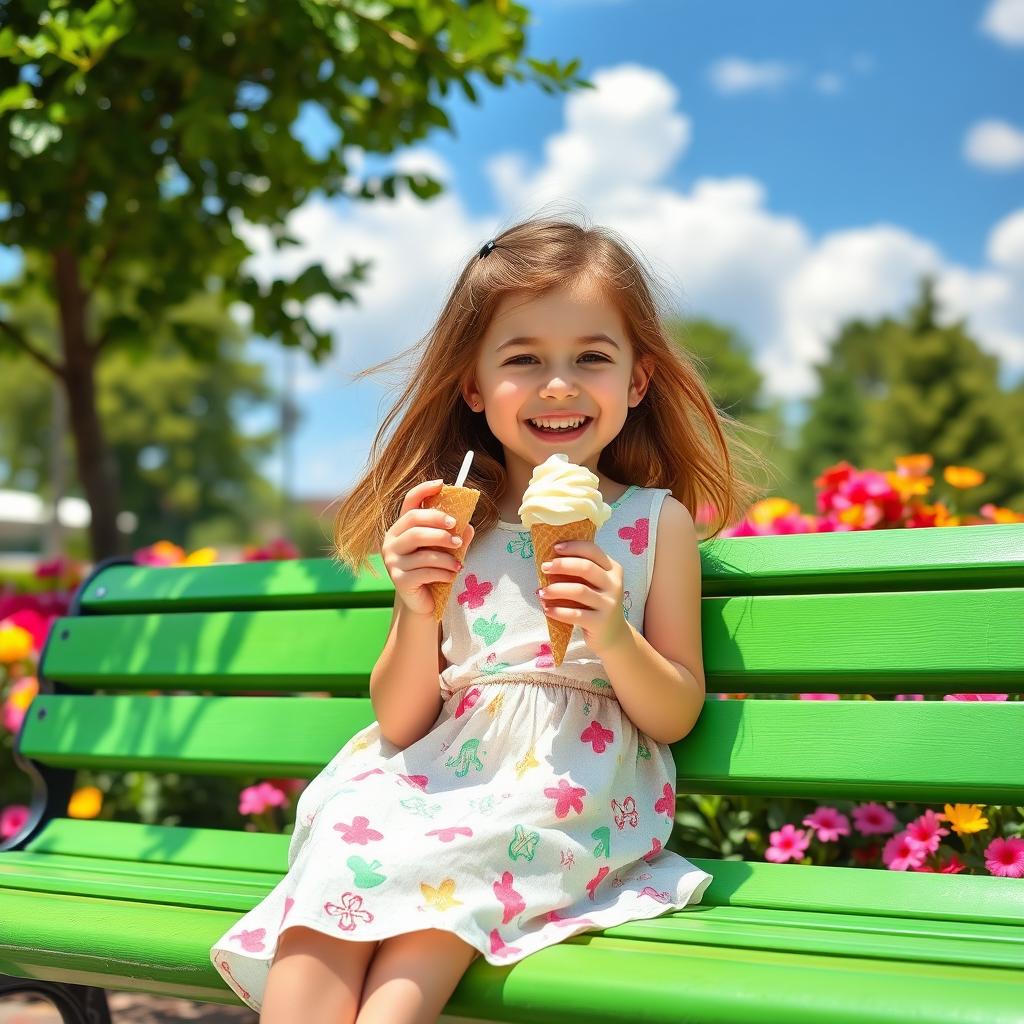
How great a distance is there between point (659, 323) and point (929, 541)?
2.08 ft

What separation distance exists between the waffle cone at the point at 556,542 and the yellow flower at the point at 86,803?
237 centimetres

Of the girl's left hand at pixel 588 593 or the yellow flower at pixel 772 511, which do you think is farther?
the yellow flower at pixel 772 511

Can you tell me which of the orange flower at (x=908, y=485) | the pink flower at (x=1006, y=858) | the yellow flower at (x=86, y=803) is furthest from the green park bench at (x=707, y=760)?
the orange flower at (x=908, y=485)

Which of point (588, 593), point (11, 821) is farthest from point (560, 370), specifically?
point (11, 821)

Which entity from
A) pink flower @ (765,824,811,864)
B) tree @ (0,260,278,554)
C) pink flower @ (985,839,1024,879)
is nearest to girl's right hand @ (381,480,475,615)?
pink flower @ (765,824,811,864)

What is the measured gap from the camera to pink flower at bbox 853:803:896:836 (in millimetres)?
2568

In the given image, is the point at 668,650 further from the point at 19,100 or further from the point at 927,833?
the point at 19,100

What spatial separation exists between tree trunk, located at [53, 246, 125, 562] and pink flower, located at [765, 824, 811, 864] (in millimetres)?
3040

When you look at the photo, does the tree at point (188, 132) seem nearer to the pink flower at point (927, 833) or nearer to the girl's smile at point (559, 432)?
the girl's smile at point (559, 432)

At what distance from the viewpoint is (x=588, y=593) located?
1.83 metres

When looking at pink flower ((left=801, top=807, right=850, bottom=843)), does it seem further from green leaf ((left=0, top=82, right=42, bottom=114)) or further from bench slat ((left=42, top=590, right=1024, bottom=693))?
green leaf ((left=0, top=82, right=42, bottom=114))

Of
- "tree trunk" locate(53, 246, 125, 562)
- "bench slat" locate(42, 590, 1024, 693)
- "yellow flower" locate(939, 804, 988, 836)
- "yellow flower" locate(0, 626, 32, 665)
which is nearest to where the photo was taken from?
"bench slat" locate(42, 590, 1024, 693)

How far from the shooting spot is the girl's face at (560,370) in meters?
2.11

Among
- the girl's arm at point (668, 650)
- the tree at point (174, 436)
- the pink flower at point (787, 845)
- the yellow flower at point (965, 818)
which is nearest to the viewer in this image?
the girl's arm at point (668, 650)
